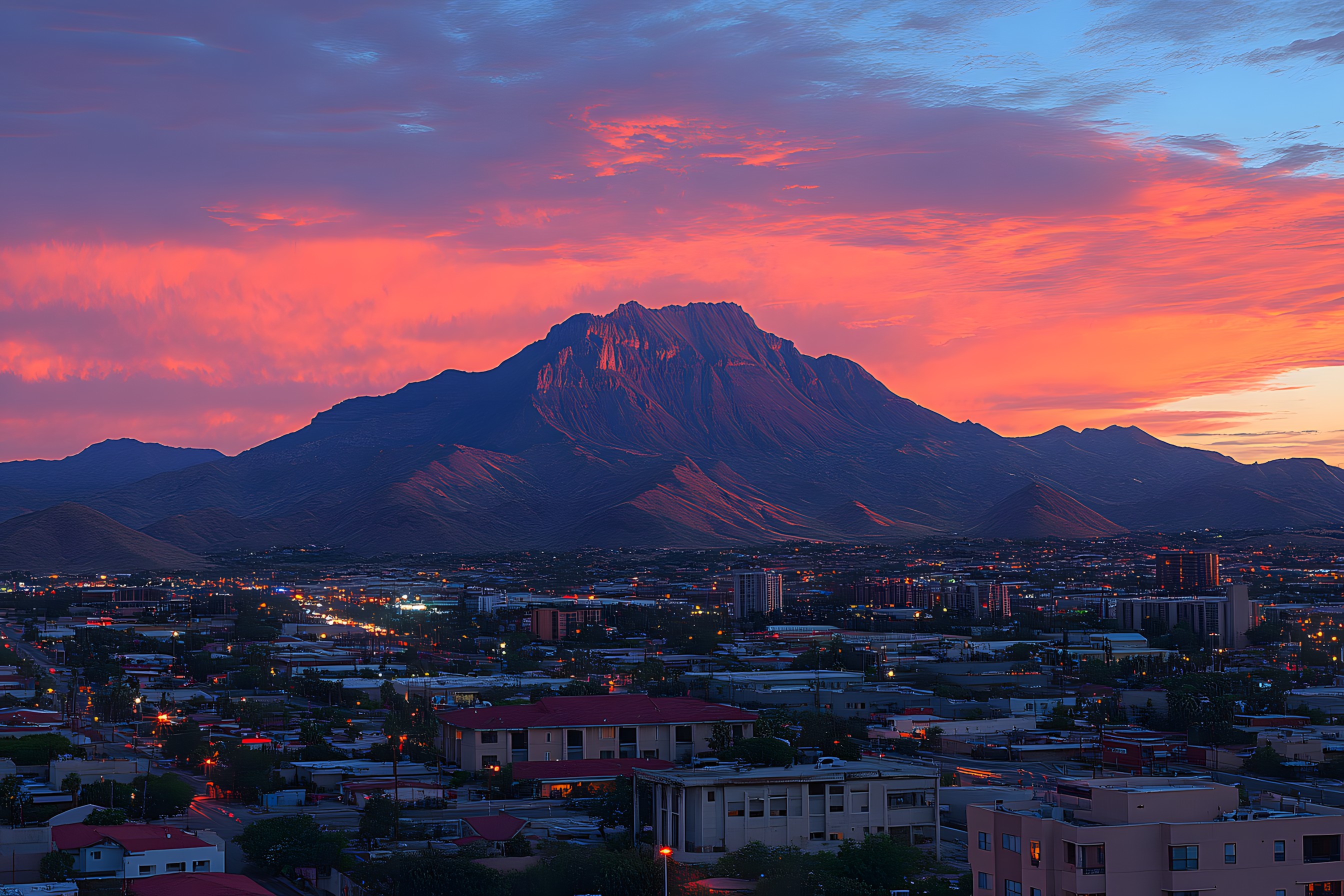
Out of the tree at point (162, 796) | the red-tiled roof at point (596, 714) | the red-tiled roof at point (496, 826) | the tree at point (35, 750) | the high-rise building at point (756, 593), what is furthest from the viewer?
the high-rise building at point (756, 593)

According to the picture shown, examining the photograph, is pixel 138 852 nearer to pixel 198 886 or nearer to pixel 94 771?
pixel 198 886

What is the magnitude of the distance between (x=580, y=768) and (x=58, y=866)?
22.4m

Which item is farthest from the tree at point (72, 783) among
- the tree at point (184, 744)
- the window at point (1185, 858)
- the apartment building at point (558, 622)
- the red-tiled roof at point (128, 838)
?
the apartment building at point (558, 622)

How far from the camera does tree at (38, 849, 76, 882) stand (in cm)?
3939

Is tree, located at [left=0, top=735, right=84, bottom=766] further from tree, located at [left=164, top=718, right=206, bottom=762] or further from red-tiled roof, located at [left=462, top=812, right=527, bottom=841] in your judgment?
red-tiled roof, located at [left=462, top=812, right=527, bottom=841]

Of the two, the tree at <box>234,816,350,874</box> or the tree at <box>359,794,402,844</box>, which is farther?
the tree at <box>359,794,402,844</box>

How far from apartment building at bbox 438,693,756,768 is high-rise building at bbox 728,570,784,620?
9374 centimetres

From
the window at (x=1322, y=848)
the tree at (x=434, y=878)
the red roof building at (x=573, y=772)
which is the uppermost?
the window at (x=1322, y=848)

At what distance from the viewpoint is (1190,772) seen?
190ft

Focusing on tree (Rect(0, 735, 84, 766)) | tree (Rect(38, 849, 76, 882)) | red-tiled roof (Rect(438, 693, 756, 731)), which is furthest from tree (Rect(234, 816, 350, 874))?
red-tiled roof (Rect(438, 693, 756, 731))

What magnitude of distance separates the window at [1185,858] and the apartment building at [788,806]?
58.3 ft

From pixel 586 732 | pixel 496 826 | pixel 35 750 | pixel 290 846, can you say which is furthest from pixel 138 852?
pixel 586 732

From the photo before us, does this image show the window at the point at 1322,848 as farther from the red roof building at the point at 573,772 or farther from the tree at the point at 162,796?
the tree at the point at 162,796

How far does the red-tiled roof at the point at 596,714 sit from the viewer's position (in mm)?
61969
